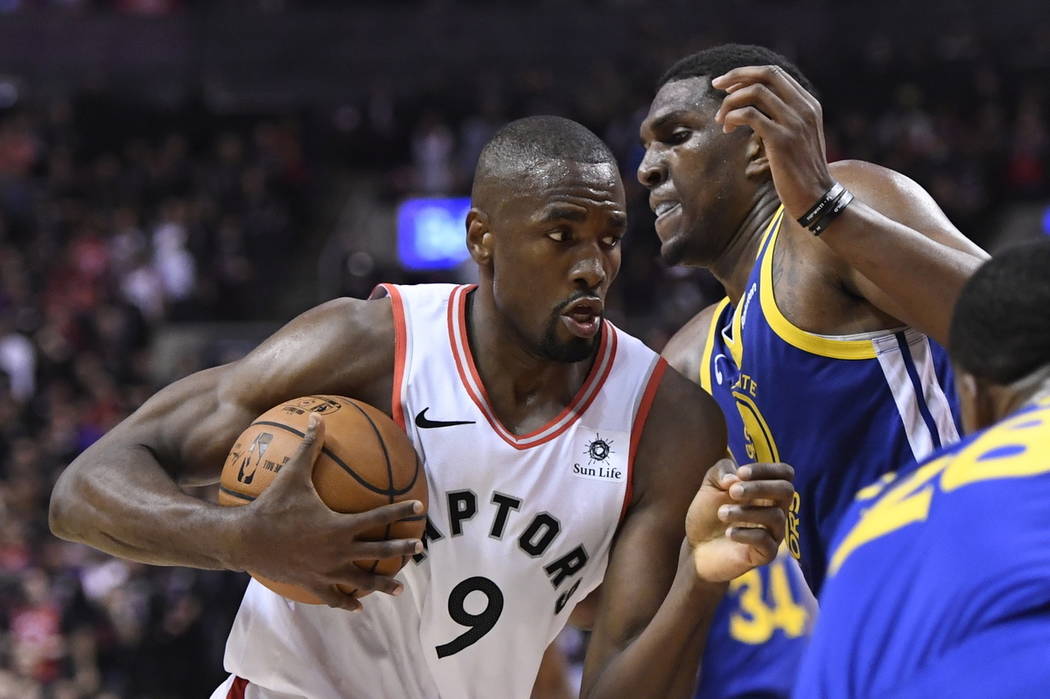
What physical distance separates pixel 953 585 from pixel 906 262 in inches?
58.1

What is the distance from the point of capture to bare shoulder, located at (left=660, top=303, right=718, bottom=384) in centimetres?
464

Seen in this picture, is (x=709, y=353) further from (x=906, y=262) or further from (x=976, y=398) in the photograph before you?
(x=976, y=398)

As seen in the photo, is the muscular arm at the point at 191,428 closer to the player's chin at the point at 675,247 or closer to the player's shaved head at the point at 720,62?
the player's chin at the point at 675,247

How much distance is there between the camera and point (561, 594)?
3.78 meters

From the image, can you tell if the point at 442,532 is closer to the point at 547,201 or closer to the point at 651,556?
the point at 651,556

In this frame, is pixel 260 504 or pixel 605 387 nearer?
pixel 260 504

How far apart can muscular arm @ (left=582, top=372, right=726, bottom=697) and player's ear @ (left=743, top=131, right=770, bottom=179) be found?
0.75 m

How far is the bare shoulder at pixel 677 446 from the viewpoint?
374 centimetres

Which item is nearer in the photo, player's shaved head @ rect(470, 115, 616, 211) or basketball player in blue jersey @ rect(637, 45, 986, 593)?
basketball player in blue jersey @ rect(637, 45, 986, 593)

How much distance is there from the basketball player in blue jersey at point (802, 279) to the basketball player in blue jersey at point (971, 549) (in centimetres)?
111

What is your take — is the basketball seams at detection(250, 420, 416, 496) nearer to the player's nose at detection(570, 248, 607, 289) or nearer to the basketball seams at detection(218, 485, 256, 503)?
the basketball seams at detection(218, 485, 256, 503)

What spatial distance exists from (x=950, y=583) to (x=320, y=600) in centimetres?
169

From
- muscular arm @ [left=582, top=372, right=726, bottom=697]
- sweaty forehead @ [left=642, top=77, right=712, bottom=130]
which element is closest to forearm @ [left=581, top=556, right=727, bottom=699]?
muscular arm @ [left=582, top=372, right=726, bottom=697]

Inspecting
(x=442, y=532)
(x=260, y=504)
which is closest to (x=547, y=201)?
(x=442, y=532)
